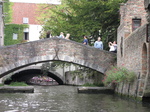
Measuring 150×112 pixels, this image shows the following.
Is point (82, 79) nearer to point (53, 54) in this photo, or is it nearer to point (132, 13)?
point (53, 54)

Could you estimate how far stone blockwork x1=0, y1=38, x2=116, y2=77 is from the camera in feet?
61.2

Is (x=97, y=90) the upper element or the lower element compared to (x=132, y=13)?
lower

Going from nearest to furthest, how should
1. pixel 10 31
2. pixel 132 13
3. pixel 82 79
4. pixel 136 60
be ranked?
pixel 136 60, pixel 132 13, pixel 82 79, pixel 10 31

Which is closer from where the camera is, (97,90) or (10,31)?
(97,90)

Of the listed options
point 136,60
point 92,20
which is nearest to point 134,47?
point 136,60

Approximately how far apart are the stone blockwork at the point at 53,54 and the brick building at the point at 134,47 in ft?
5.41

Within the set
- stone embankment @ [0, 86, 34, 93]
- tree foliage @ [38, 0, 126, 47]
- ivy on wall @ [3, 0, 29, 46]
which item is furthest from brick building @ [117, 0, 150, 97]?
ivy on wall @ [3, 0, 29, 46]

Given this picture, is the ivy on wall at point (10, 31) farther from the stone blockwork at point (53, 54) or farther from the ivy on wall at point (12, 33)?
the stone blockwork at point (53, 54)

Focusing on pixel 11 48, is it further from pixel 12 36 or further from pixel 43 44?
pixel 12 36

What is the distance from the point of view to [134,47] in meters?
14.1

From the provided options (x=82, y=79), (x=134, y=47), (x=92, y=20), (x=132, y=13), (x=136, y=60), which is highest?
(x=92, y=20)

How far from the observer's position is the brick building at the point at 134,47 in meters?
12.4

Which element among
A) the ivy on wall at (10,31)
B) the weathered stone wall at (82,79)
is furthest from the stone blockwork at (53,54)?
the ivy on wall at (10,31)

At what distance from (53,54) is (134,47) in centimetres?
574
